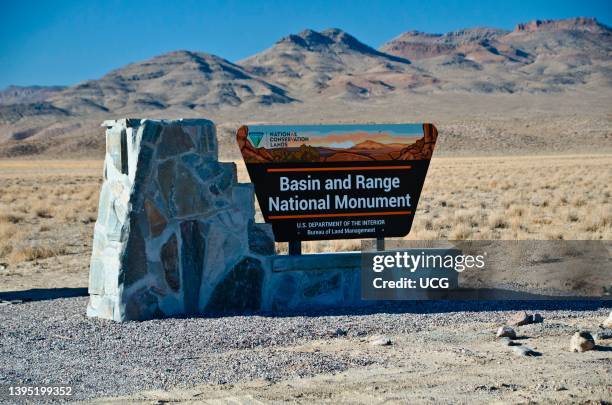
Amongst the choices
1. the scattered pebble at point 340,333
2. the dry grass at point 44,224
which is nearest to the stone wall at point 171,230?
the scattered pebble at point 340,333

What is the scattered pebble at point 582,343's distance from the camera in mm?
7848

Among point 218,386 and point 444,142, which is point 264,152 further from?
point 444,142

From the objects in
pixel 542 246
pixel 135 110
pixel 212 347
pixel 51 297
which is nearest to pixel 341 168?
pixel 212 347

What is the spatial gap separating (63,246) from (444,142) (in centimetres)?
6851

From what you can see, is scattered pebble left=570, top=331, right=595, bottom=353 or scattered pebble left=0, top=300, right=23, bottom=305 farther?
scattered pebble left=0, top=300, right=23, bottom=305

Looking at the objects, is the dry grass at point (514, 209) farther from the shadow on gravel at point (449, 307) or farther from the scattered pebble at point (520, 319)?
the scattered pebble at point (520, 319)

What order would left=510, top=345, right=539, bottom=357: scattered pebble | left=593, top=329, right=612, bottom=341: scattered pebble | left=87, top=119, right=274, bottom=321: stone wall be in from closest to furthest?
left=510, top=345, right=539, bottom=357: scattered pebble < left=593, top=329, right=612, bottom=341: scattered pebble < left=87, top=119, right=274, bottom=321: stone wall

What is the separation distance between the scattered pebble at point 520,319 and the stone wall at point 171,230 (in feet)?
9.58

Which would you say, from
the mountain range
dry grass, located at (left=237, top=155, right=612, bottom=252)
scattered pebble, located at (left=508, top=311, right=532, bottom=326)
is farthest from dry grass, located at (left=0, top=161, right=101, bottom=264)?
the mountain range

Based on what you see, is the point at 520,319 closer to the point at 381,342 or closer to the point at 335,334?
the point at 381,342

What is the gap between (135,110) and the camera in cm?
14012

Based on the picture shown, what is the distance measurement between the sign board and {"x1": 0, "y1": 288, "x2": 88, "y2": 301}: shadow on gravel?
3.15 m

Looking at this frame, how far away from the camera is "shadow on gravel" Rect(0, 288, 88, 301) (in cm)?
1170

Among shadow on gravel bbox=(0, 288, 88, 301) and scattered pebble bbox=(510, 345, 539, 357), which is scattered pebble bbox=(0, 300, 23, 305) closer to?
shadow on gravel bbox=(0, 288, 88, 301)
